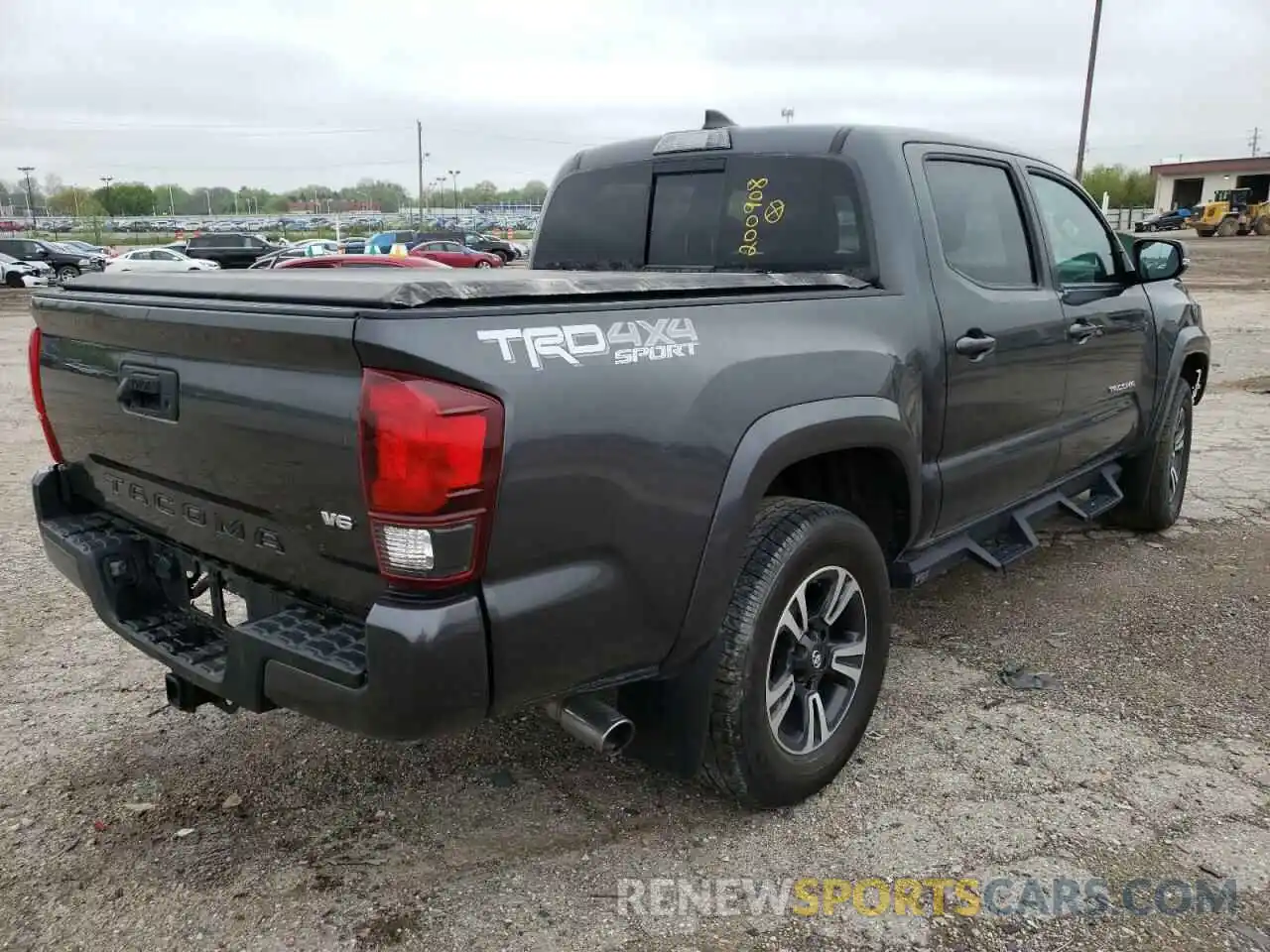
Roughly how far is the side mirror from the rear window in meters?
2.02

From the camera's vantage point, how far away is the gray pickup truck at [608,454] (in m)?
2.04

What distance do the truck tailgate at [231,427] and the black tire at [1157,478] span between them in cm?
435

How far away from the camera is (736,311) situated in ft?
8.53

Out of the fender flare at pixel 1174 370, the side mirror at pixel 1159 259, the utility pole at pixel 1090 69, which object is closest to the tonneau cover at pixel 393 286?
the side mirror at pixel 1159 259

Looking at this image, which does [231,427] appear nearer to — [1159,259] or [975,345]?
[975,345]

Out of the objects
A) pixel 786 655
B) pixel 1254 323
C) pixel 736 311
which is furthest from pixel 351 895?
pixel 1254 323

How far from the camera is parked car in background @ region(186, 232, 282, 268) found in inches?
1518

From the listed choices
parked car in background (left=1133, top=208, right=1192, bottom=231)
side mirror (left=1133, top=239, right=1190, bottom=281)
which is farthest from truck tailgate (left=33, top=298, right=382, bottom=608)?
parked car in background (left=1133, top=208, right=1192, bottom=231)

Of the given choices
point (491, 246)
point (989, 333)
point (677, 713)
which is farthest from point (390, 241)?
point (677, 713)

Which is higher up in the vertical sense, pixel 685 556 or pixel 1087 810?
pixel 685 556

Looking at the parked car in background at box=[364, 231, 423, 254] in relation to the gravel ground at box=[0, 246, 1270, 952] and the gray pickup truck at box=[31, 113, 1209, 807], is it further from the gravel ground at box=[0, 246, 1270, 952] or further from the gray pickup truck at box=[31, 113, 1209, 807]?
the gray pickup truck at box=[31, 113, 1209, 807]

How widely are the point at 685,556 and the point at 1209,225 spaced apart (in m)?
60.3

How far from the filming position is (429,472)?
197cm

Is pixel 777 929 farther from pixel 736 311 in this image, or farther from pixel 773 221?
pixel 773 221
